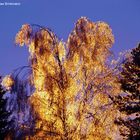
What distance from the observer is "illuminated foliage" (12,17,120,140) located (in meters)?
22.2

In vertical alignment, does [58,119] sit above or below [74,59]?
below

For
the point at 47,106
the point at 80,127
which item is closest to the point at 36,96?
the point at 47,106

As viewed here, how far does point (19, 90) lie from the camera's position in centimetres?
2214

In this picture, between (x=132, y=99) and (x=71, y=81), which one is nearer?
(x=71, y=81)

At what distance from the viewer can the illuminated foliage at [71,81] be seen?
2220 cm

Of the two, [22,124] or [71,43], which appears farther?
[71,43]

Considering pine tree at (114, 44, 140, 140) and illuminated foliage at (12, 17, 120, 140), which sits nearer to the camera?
illuminated foliage at (12, 17, 120, 140)

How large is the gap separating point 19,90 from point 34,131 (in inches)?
65.1

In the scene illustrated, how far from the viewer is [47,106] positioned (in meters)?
22.6

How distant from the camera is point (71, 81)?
74.6ft

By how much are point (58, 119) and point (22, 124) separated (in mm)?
1433

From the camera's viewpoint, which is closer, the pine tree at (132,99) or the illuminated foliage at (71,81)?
the illuminated foliage at (71,81)

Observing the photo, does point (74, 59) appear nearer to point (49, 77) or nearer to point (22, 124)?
point (49, 77)

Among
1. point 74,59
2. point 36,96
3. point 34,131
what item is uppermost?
point 74,59
